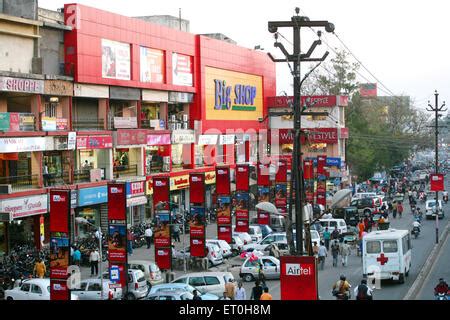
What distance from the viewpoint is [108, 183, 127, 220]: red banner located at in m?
28.4

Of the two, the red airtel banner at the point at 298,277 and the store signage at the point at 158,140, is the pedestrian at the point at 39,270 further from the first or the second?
the store signage at the point at 158,140

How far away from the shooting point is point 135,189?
160 feet

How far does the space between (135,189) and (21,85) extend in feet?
42.6

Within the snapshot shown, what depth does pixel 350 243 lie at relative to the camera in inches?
1708

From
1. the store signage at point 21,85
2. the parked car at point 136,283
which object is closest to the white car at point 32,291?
the parked car at point 136,283

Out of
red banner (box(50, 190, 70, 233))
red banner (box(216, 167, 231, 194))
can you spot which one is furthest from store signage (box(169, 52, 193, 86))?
red banner (box(50, 190, 70, 233))

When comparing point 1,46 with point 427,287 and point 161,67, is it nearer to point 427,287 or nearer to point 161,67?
point 161,67

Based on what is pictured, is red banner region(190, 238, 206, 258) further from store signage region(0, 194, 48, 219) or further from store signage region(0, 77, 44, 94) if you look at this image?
store signage region(0, 77, 44, 94)

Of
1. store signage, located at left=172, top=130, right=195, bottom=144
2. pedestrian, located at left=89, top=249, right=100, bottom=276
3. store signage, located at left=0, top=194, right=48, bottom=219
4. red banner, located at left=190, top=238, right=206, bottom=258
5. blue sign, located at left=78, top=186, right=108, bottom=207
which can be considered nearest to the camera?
red banner, located at left=190, top=238, right=206, bottom=258

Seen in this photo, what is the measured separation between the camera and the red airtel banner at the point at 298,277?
1565 cm

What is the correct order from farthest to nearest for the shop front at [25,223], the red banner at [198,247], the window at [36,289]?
the shop front at [25,223], the red banner at [198,247], the window at [36,289]

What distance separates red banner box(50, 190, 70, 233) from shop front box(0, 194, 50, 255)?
1165 centimetres

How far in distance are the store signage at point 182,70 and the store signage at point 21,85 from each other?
65.2 feet
